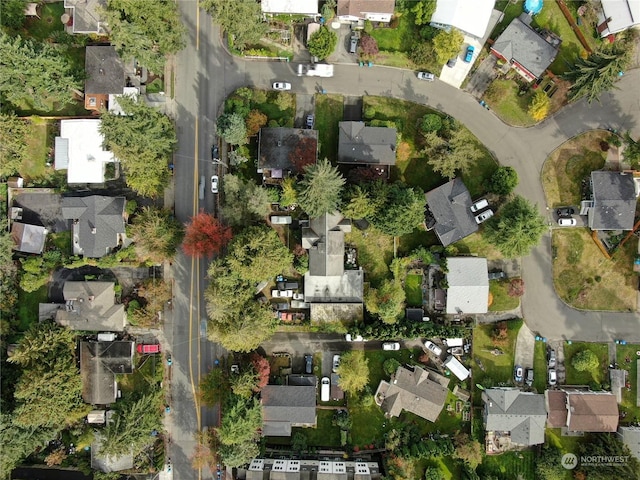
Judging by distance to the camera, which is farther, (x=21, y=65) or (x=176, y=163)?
(x=176, y=163)

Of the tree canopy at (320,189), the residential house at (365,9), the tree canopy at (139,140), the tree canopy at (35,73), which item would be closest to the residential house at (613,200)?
the tree canopy at (320,189)

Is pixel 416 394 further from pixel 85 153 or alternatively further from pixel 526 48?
pixel 85 153

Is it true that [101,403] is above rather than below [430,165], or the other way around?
below

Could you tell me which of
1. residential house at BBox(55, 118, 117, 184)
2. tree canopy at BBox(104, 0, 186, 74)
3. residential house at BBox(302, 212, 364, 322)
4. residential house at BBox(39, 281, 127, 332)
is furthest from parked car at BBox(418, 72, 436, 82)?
residential house at BBox(39, 281, 127, 332)

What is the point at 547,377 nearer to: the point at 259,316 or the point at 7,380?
the point at 259,316

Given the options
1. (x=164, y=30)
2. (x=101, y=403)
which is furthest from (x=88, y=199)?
(x=101, y=403)

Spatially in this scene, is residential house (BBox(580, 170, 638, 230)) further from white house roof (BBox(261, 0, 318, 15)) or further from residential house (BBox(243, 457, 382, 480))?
residential house (BBox(243, 457, 382, 480))
